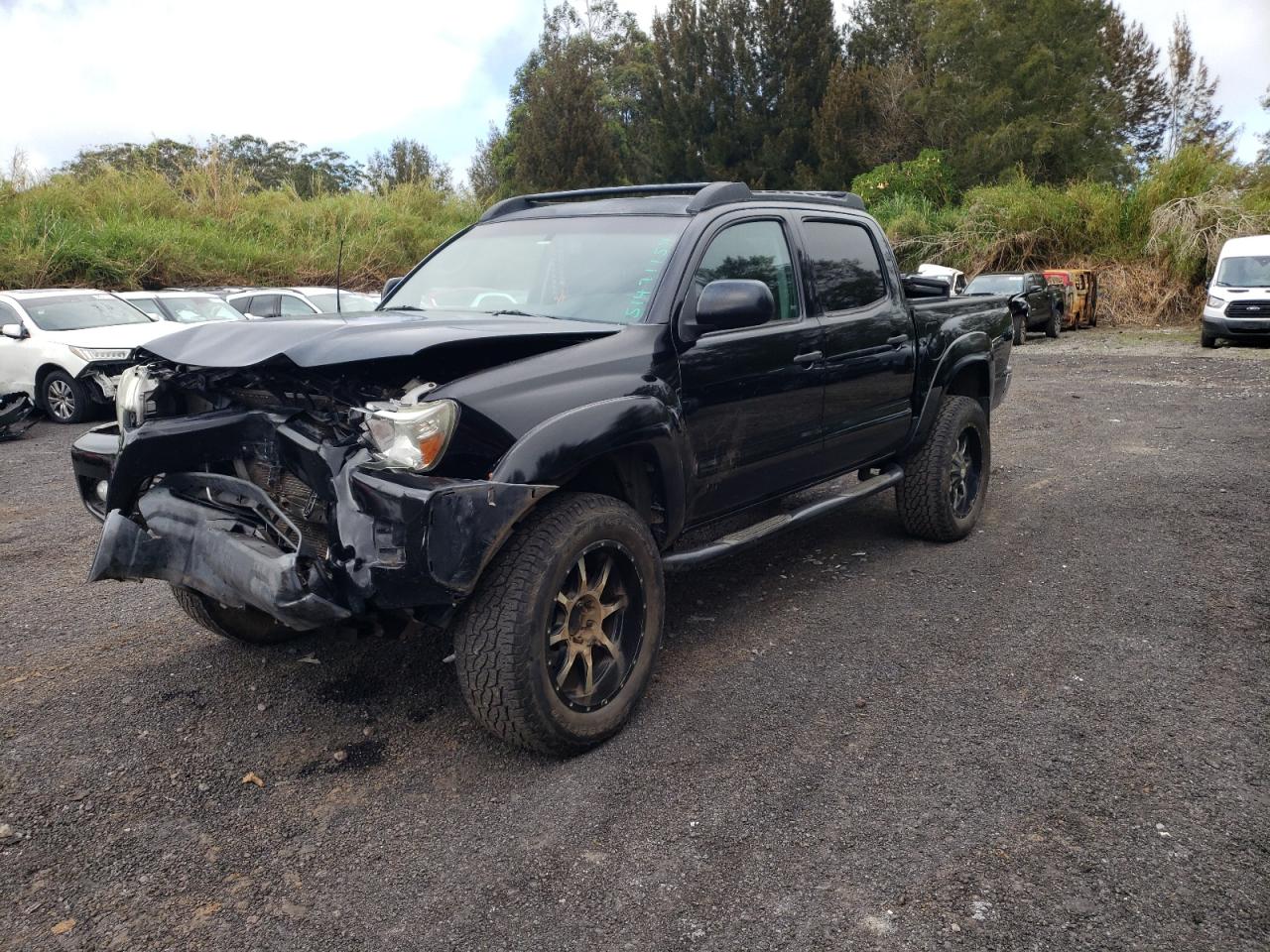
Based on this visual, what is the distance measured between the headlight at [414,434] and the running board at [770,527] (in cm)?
113

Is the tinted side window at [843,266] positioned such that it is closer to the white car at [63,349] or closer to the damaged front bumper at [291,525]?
the damaged front bumper at [291,525]

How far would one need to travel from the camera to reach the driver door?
387 cm

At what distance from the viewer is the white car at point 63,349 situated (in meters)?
11.4

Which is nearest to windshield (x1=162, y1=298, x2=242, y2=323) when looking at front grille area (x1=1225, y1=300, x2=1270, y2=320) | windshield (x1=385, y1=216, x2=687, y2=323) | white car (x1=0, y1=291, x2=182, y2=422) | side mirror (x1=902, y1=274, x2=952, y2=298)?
white car (x1=0, y1=291, x2=182, y2=422)

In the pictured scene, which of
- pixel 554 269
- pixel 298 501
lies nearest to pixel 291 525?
pixel 298 501

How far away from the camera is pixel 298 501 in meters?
3.22

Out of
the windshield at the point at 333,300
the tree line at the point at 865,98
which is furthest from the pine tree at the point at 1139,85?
the windshield at the point at 333,300

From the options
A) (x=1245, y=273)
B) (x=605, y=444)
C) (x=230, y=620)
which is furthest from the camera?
(x=1245, y=273)

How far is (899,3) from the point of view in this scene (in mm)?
45125

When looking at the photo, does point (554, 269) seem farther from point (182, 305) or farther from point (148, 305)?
point (182, 305)

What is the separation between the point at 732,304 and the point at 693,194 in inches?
36.4

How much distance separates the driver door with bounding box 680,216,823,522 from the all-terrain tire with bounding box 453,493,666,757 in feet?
2.43

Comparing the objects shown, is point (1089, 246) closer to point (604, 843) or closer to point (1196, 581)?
point (1196, 581)

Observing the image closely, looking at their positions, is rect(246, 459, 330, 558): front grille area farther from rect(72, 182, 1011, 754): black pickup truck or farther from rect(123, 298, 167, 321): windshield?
rect(123, 298, 167, 321): windshield
